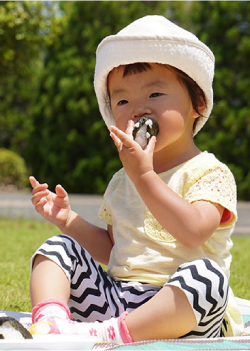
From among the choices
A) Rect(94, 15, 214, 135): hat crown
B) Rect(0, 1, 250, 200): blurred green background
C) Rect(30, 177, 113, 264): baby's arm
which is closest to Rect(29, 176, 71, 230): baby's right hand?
Rect(30, 177, 113, 264): baby's arm

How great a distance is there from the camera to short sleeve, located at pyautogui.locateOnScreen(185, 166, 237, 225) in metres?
1.96

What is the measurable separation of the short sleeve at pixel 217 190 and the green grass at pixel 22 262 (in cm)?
105

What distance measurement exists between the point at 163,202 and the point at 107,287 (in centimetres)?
42

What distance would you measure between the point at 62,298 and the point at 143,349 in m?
0.36

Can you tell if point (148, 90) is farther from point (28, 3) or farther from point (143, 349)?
point (28, 3)

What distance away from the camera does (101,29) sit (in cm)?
1327

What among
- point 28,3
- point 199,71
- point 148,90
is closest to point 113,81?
point 148,90

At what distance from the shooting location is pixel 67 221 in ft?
7.39

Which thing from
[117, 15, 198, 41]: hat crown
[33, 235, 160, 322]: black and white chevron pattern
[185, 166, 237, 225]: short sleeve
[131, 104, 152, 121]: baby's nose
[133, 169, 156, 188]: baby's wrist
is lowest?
[33, 235, 160, 322]: black and white chevron pattern

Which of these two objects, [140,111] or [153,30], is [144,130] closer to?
[140,111]

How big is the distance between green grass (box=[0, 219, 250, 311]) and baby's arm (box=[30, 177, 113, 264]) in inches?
20.5

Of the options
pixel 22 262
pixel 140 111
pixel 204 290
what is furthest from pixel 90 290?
pixel 22 262

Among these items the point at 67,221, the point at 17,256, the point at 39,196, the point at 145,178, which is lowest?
the point at 17,256

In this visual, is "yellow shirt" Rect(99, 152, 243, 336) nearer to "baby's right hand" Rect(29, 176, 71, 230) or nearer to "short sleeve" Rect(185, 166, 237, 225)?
"short sleeve" Rect(185, 166, 237, 225)
